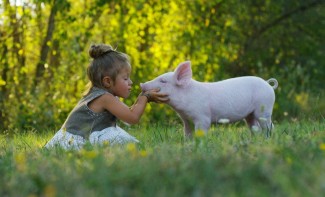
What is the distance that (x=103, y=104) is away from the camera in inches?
218

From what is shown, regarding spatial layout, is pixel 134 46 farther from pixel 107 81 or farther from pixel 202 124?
pixel 202 124

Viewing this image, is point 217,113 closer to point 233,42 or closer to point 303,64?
point 233,42

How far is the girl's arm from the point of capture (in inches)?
210

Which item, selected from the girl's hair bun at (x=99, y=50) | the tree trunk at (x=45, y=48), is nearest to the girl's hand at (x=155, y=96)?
the girl's hair bun at (x=99, y=50)

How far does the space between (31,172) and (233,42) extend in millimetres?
8940

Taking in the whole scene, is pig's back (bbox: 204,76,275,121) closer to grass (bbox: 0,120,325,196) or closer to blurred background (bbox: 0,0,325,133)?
grass (bbox: 0,120,325,196)

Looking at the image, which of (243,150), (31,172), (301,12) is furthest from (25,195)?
(301,12)

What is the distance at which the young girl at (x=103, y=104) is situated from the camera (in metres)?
5.49

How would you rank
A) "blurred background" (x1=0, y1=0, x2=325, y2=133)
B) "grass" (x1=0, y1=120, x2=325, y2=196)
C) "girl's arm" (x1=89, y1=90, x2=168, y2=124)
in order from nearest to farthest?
"grass" (x1=0, y1=120, x2=325, y2=196) → "girl's arm" (x1=89, y1=90, x2=168, y2=124) → "blurred background" (x1=0, y1=0, x2=325, y2=133)

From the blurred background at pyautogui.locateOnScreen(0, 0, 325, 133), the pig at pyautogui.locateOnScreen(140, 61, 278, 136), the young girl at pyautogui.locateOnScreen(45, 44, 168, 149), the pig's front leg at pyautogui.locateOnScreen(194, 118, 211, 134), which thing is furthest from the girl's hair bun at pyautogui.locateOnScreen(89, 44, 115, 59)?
the blurred background at pyautogui.locateOnScreen(0, 0, 325, 133)

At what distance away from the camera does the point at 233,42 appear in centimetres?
1188

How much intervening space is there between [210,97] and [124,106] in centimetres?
75

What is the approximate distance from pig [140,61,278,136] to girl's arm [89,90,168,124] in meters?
0.07

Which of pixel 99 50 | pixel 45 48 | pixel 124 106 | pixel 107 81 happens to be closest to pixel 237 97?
pixel 124 106
